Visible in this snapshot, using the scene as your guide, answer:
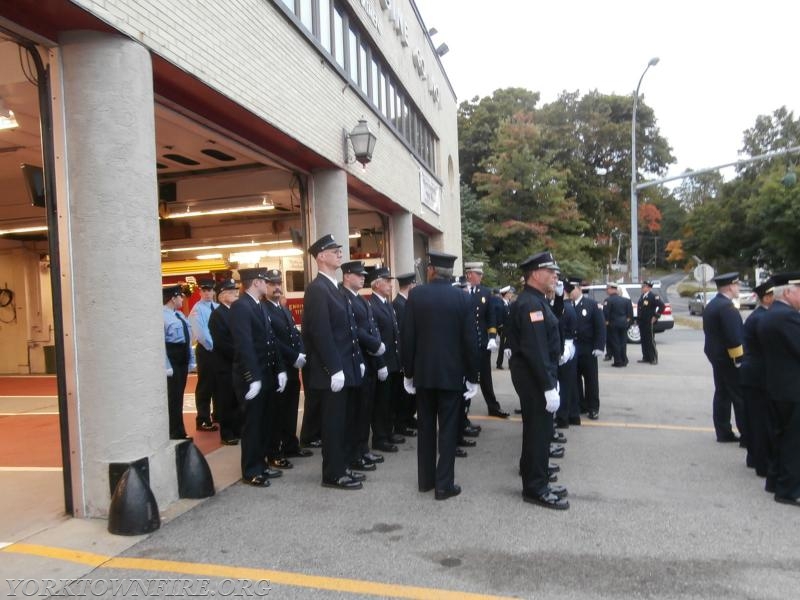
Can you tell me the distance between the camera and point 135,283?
15.2 ft

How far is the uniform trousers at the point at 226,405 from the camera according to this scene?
281 inches

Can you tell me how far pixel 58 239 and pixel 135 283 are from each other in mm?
651

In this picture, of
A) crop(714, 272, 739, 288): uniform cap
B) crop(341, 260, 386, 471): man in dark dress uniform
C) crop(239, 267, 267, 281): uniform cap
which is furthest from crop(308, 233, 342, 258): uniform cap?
crop(714, 272, 739, 288): uniform cap

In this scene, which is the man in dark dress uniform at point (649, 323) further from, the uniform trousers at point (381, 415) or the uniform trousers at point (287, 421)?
the uniform trousers at point (287, 421)

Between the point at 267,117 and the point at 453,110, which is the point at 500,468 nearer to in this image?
the point at 267,117

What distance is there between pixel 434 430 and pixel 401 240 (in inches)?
365

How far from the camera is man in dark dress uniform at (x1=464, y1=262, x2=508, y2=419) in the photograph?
813 cm

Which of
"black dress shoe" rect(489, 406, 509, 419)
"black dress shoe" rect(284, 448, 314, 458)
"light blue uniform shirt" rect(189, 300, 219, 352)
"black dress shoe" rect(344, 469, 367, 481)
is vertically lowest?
"black dress shoe" rect(489, 406, 509, 419)

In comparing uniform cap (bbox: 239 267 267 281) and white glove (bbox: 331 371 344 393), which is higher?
uniform cap (bbox: 239 267 267 281)

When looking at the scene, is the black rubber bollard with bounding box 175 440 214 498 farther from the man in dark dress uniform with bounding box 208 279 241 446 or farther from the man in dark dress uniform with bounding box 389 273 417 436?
the man in dark dress uniform with bounding box 389 273 417 436

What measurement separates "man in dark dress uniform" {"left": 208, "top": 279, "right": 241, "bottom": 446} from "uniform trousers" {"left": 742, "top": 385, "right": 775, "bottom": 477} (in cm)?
540

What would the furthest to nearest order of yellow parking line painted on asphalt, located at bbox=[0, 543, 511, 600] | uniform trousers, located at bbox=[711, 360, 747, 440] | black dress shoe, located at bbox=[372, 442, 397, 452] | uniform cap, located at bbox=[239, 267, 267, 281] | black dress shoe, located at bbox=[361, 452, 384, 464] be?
black dress shoe, located at bbox=[372, 442, 397, 452] → uniform trousers, located at bbox=[711, 360, 747, 440] → black dress shoe, located at bbox=[361, 452, 384, 464] → uniform cap, located at bbox=[239, 267, 267, 281] → yellow parking line painted on asphalt, located at bbox=[0, 543, 511, 600]

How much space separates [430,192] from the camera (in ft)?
55.1

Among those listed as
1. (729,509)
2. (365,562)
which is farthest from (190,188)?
(729,509)
